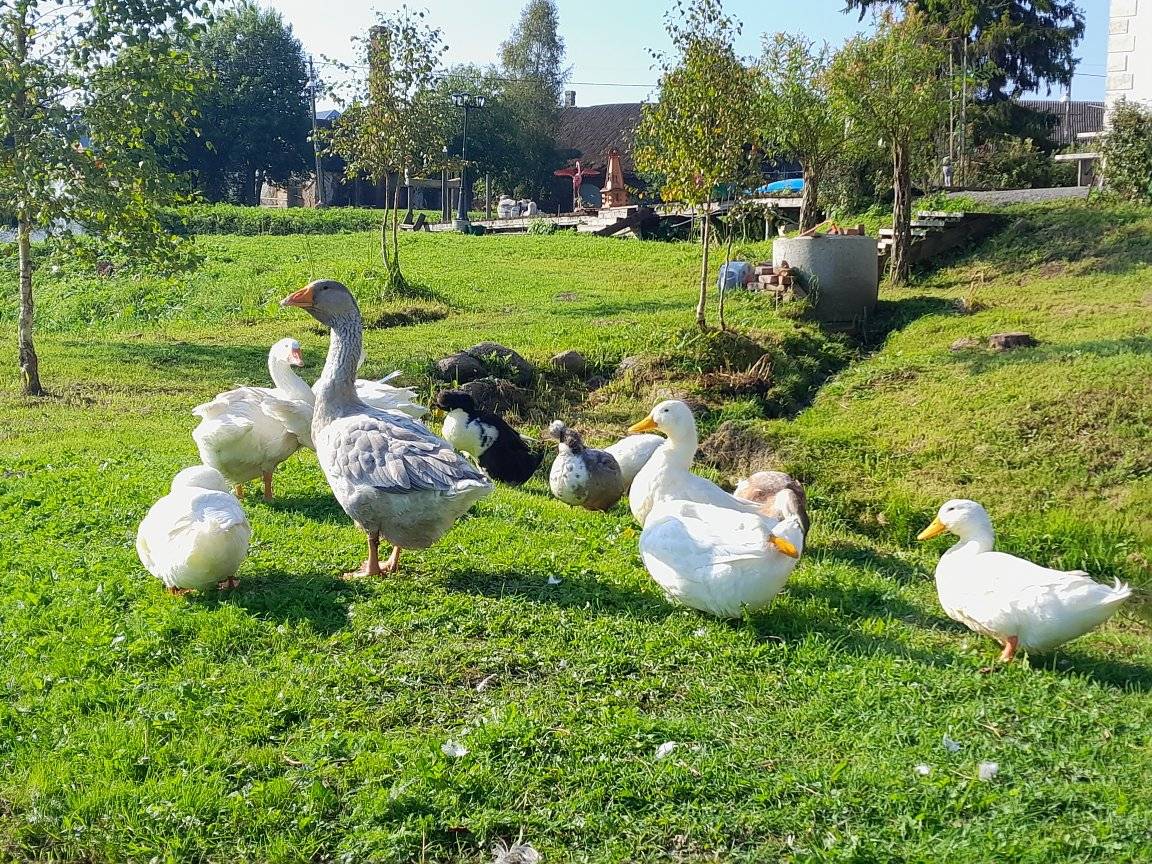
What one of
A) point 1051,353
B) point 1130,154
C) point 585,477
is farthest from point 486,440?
point 1130,154

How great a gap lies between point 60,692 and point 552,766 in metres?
2.32

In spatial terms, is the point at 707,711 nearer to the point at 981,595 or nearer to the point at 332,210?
the point at 981,595

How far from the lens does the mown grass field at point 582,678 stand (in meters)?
3.70

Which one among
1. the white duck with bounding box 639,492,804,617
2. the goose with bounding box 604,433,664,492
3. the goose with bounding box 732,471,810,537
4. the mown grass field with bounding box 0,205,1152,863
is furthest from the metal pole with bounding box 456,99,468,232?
the white duck with bounding box 639,492,804,617

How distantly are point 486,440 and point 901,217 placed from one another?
1173cm

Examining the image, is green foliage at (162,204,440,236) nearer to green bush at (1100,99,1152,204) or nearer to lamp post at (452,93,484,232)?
lamp post at (452,93,484,232)

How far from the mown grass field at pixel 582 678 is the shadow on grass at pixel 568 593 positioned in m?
0.02

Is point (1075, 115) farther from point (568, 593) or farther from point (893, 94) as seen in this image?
point (568, 593)

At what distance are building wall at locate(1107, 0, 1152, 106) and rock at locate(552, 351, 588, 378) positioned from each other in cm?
1388

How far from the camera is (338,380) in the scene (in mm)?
6309

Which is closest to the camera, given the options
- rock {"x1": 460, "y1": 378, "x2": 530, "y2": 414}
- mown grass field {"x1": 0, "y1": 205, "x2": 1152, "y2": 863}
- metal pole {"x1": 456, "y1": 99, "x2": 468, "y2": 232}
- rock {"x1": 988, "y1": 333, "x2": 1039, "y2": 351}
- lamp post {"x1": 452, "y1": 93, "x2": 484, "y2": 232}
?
mown grass field {"x1": 0, "y1": 205, "x2": 1152, "y2": 863}

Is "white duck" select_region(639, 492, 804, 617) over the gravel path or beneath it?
beneath

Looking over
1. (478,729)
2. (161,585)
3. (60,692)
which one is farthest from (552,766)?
(161,585)

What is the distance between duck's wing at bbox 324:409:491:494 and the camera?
556 cm
